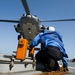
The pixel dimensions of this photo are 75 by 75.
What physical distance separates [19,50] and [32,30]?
16.6m

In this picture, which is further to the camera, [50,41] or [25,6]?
[25,6]

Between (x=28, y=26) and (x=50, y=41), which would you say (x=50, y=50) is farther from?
(x=28, y=26)

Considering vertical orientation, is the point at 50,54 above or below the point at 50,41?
below

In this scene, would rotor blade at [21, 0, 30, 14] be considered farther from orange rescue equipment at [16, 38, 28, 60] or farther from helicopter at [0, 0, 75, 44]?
orange rescue equipment at [16, 38, 28, 60]

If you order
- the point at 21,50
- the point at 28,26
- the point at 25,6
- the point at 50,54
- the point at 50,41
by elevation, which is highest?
the point at 25,6

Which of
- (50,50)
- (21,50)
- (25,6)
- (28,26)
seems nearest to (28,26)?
(28,26)

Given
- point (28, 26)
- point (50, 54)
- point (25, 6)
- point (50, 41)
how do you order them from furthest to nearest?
1. point (28, 26)
2. point (25, 6)
3. point (50, 41)
4. point (50, 54)

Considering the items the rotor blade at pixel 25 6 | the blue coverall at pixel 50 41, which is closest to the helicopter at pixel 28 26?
the rotor blade at pixel 25 6

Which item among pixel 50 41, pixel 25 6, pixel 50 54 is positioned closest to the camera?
pixel 50 54

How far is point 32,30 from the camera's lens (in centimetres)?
2200

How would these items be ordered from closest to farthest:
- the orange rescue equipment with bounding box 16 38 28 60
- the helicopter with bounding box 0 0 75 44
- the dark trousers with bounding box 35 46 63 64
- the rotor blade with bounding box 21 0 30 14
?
the dark trousers with bounding box 35 46 63 64 → the orange rescue equipment with bounding box 16 38 28 60 → the rotor blade with bounding box 21 0 30 14 → the helicopter with bounding box 0 0 75 44

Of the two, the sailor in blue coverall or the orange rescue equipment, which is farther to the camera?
the orange rescue equipment

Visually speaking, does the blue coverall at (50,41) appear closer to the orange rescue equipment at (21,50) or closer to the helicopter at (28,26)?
the orange rescue equipment at (21,50)

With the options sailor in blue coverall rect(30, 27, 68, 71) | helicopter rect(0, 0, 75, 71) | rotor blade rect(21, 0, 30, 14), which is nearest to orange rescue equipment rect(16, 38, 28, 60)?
sailor in blue coverall rect(30, 27, 68, 71)
